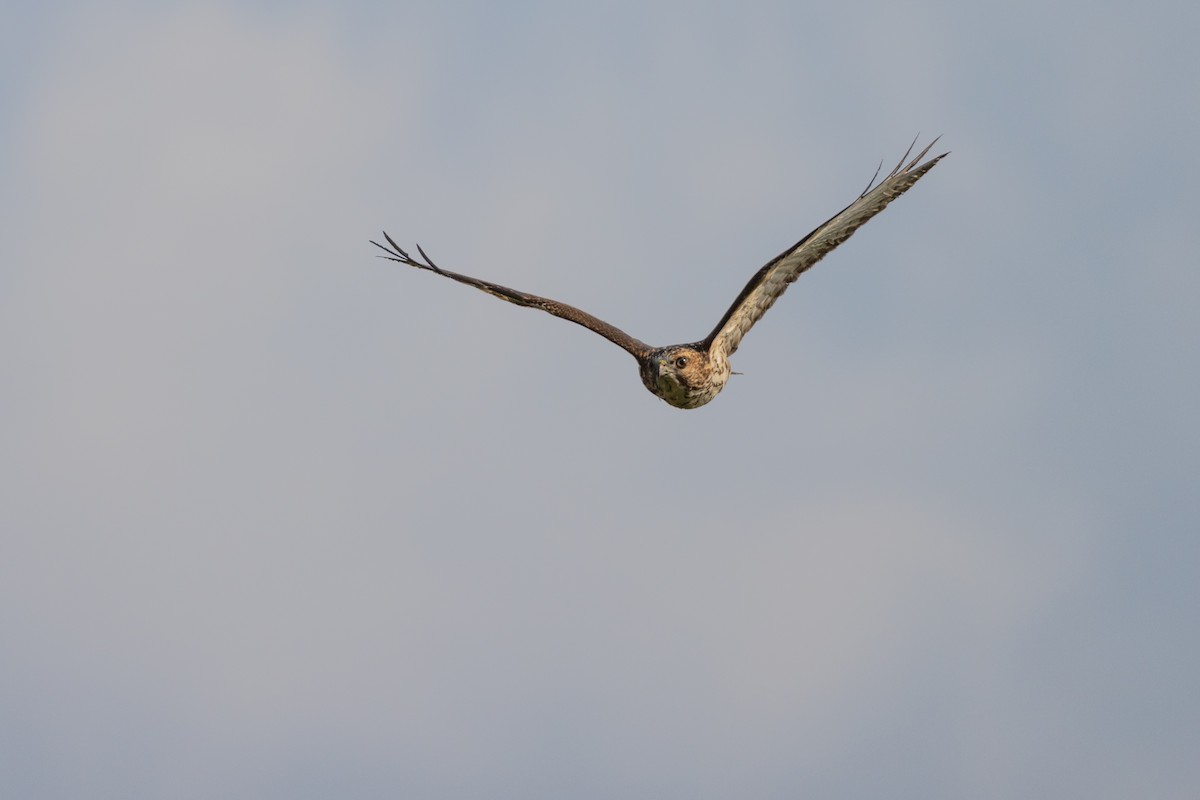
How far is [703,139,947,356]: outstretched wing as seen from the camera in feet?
65.0

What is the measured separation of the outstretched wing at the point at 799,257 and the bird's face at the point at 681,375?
0.28 meters

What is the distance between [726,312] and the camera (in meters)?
20.4

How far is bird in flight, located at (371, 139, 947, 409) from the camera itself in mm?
19969

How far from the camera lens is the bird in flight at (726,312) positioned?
786 inches

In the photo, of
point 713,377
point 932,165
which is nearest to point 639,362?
point 713,377

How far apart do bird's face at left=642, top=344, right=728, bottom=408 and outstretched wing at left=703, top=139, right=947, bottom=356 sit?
0.28m

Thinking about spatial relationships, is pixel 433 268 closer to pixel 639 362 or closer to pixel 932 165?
pixel 639 362

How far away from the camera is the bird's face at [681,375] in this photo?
20328 mm

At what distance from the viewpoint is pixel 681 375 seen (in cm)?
2034

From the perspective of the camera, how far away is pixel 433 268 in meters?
21.4

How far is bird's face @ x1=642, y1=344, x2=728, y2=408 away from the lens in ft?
66.7

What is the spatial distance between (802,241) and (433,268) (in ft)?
16.4

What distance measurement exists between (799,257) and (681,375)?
2.11 meters

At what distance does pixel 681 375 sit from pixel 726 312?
3.19 feet
